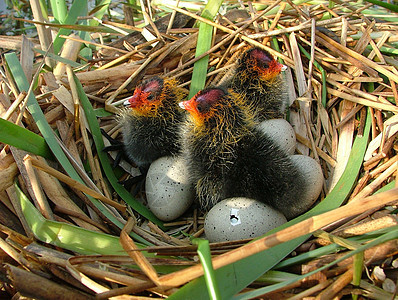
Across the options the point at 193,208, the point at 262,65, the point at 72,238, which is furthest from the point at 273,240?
the point at 262,65

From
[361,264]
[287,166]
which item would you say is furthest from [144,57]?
[361,264]

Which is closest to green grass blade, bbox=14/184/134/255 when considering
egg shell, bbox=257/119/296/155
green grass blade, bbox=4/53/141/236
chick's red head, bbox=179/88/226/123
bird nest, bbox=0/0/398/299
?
bird nest, bbox=0/0/398/299

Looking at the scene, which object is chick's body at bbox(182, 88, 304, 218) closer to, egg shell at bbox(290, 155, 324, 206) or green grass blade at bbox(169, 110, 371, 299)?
egg shell at bbox(290, 155, 324, 206)

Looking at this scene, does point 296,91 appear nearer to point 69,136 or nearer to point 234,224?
point 234,224

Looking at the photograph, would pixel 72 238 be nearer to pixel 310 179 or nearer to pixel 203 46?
pixel 310 179

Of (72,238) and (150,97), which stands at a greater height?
(150,97)

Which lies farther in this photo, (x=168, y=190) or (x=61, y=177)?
(x=168, y=190)
